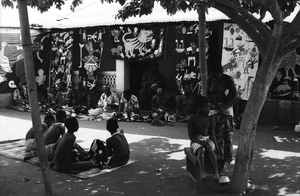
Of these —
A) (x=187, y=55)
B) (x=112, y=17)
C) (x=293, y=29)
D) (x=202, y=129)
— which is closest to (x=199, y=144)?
(x=202, y=129)

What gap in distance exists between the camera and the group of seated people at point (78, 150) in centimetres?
560

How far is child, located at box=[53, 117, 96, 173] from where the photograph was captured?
5.53 metres

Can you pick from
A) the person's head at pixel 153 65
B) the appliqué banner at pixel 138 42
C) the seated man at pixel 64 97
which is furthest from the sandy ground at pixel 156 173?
the seated man at pixel 64 97

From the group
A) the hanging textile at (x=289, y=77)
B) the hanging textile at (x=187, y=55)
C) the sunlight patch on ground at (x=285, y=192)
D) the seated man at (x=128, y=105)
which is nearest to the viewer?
the sunlight patch on ground at (x=285, y=192)

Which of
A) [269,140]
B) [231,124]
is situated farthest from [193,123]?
[269,140]

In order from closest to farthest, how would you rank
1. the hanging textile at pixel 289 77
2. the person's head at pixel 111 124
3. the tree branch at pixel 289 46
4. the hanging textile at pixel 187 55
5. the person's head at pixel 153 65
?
the tree branch at pixel 289 46
the person's head at pixel 111 124
the hanging textile at pixel 289 77
the hanging textile at pixel 187 55
the person's head at pixel 153 65

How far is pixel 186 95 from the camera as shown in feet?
35.2

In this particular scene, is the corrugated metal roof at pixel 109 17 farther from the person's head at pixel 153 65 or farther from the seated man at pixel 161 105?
the seated man at pixel 161 105

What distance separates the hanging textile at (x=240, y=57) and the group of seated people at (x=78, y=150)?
5.23 m

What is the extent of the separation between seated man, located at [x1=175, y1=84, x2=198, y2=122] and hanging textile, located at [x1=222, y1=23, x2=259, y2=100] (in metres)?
1.27

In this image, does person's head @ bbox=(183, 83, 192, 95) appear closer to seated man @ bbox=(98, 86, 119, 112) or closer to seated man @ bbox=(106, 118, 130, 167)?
seated man @ bbox=(98, 86, 119, 112)

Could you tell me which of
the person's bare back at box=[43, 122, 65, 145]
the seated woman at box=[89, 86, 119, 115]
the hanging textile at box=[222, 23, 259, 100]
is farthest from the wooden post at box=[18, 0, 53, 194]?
the seated woman at box=[89, 86, 119, 115]

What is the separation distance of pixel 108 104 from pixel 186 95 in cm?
279

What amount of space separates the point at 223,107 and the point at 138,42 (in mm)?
6606
